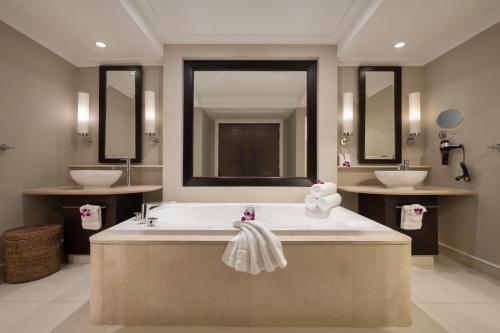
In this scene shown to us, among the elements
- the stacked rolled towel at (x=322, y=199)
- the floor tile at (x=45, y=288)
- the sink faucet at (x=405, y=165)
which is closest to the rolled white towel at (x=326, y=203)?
the stacked rolled towel at (x=322, y=199)

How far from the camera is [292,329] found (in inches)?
50.4

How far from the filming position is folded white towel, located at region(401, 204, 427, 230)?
2031mm

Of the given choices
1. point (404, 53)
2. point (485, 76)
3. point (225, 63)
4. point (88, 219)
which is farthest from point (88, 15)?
point (485, 76)

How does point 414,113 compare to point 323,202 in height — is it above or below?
above

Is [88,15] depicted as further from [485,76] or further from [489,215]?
[489,215]

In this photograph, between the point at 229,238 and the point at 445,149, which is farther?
the point at 445,149

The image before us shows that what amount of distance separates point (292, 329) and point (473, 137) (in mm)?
2273

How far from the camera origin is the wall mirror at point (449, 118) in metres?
2.21

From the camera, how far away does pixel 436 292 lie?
1.69 metres

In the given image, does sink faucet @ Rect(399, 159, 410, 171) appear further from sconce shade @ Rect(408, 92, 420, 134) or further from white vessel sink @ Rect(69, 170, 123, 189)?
white vessel sink @ Rect(69, 170, 123, 189)

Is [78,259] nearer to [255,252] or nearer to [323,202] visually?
[255,252]

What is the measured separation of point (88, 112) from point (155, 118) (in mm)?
720

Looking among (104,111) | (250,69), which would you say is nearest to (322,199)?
(250,69)

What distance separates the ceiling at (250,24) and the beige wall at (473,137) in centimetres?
19
